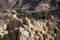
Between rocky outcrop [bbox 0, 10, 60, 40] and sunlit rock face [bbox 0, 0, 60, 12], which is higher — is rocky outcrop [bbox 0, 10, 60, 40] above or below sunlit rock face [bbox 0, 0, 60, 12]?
above

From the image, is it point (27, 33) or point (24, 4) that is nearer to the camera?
point (27, 33)

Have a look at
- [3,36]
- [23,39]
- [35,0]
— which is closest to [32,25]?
[3,36]

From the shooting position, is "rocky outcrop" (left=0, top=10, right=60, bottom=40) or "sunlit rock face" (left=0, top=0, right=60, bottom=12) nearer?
"rocky outcrop" (left=0, top=10, right=60, bottom=40)

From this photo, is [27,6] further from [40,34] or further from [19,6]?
[40,34]

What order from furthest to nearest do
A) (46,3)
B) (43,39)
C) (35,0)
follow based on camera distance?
1. (35,0)
2. (46,3)
3. (43,39)

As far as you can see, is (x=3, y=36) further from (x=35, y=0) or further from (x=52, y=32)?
(x=35, y=0)

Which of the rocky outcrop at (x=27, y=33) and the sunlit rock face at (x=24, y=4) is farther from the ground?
the rocky outcrop at (x=27, y=33)

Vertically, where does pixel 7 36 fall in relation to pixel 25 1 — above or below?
above

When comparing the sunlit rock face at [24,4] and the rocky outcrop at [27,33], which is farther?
the sunlit rock face at [24,4]

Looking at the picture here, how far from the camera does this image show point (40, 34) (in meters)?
9.13

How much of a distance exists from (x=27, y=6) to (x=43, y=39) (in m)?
82.4

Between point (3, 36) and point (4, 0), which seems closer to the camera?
point (3, 36)

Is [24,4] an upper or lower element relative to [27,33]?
lower

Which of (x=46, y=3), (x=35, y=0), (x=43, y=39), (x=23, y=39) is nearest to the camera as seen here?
(x=23, y=39)
